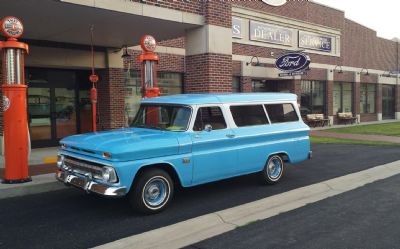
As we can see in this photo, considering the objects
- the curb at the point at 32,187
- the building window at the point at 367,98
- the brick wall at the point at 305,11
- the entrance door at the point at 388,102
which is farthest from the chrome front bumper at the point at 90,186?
the entrance door at the point at 388,102

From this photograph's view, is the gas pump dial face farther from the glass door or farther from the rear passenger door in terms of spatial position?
the glass door

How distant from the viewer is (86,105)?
14844mm

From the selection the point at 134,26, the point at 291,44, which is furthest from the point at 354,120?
the point at 134,26

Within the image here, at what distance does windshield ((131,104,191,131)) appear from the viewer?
6520 mm

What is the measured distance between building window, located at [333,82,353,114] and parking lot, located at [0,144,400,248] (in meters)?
17.6

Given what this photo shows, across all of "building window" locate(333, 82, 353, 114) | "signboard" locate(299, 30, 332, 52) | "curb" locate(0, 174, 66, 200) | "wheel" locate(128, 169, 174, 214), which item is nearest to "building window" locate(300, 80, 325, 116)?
"building window" locate(333, 82, 353, 114)

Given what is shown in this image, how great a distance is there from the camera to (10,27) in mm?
7180

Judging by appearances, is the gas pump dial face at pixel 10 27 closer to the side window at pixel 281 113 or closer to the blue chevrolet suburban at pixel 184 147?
the blue chevrolet suburban at pixel 184 147

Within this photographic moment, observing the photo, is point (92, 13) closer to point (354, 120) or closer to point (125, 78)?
point (125, 78)

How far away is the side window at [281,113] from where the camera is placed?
7805 millimetres

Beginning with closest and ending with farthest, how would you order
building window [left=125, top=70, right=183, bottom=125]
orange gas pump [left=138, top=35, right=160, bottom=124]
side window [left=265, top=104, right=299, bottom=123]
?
side window [left=265, top=104, right=299, bottom=123] < orange gas pump [left=138, top=35, right=160, bottom=124] < building window [left=125, top=70, right=183, bottom=125]

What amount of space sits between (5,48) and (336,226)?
6.41m

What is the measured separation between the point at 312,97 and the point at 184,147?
61.9 ft

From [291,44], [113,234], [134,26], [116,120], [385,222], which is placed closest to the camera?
[113,234]
